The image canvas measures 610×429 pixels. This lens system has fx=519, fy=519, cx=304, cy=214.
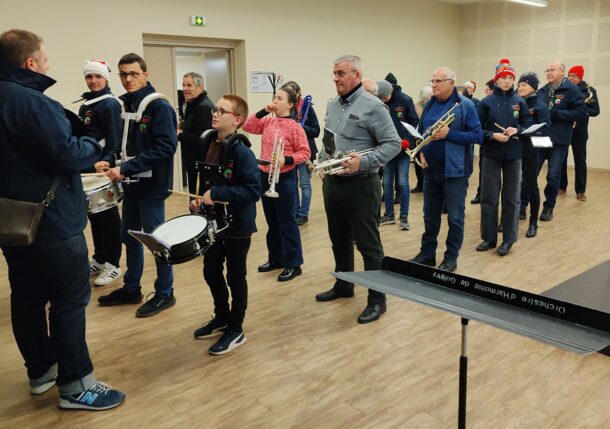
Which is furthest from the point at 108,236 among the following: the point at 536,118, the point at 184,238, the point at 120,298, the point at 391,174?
the point at 536,118

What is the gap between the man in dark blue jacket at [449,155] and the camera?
13.6 ft

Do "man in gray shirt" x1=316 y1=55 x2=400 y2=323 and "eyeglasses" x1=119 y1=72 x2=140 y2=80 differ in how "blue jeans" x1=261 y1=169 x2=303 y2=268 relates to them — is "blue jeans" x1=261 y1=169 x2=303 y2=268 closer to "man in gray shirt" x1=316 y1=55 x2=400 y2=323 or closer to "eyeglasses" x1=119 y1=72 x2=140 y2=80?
"man in gray shirt" x1=316 y1=55 x2=400 y2=323

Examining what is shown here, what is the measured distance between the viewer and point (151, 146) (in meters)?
3.46

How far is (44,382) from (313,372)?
1.41m

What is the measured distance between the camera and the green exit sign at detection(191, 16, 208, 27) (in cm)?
815

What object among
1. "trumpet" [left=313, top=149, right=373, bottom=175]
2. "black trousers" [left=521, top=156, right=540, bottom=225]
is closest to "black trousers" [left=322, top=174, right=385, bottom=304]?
"trumpet" [left=313, top=149, right=373, bottom=175]

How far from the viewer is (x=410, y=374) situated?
2.81 metres

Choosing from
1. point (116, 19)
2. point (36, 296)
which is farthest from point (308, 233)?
point (116, 19)

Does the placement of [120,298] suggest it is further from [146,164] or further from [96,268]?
[146,164]

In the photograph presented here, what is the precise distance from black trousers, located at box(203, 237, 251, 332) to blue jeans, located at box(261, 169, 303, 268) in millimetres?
1132

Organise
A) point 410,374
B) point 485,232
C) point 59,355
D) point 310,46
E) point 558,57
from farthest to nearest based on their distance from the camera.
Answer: point 558,57 → point 310,46 → point 485,232 → point 410,374 → point 59,355

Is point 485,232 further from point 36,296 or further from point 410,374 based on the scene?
point 36,296

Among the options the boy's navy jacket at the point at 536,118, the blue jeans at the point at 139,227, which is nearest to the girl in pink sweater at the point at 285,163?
the blue jeans at the point at 139,227

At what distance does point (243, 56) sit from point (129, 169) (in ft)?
20.0
